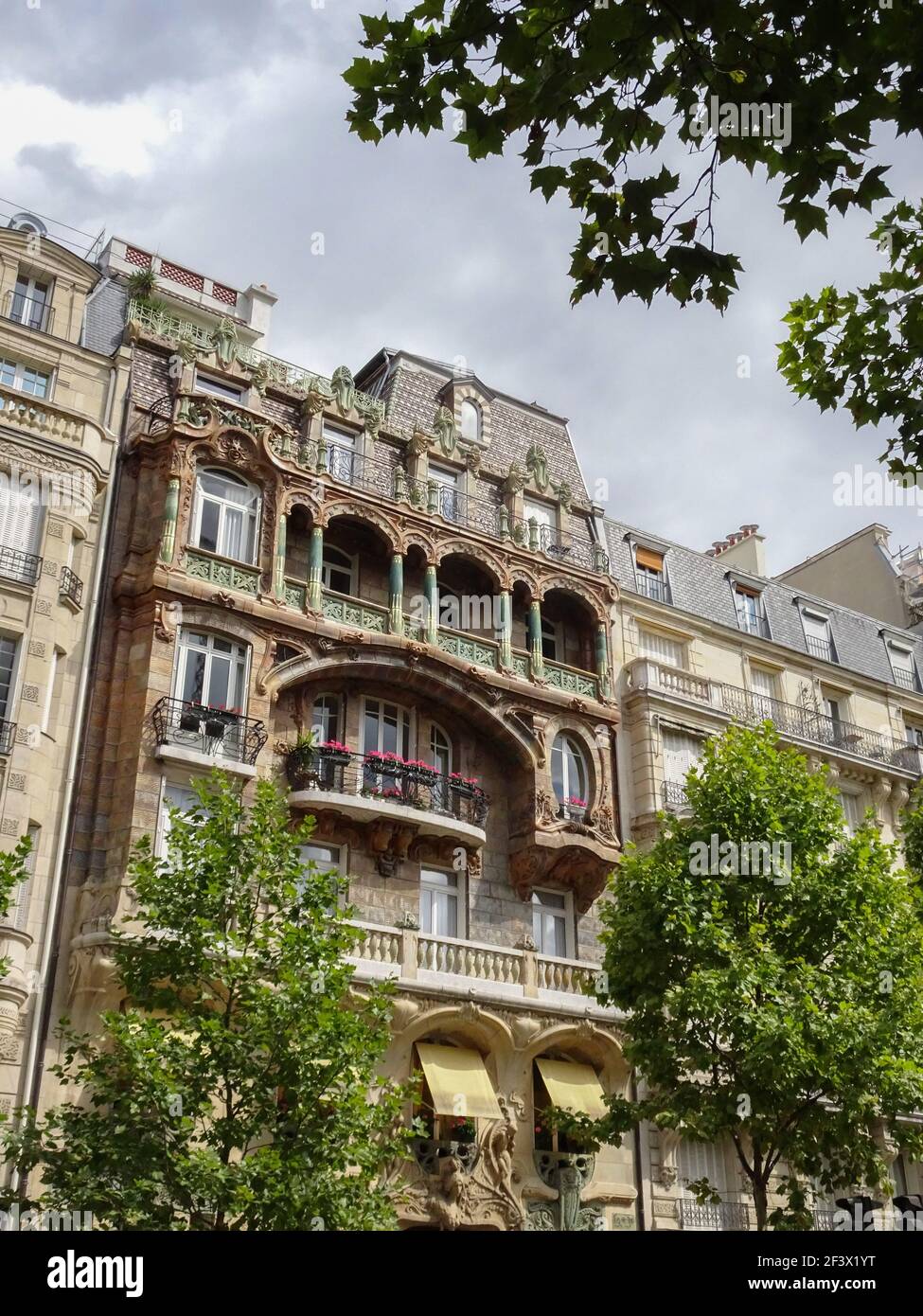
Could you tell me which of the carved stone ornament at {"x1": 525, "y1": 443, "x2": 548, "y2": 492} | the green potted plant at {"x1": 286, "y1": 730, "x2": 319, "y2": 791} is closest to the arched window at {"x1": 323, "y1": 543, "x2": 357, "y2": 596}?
the green potted plant at {"x1": 286, "y1": 730, "x2": 319, "y2": 791}

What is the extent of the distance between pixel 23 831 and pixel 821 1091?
1304cm

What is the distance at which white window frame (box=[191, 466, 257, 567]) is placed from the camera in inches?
997

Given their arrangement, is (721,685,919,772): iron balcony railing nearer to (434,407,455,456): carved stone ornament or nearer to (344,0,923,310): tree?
(434,407,455,456): carved stone ornament

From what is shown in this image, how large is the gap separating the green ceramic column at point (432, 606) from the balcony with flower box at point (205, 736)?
15.8ft

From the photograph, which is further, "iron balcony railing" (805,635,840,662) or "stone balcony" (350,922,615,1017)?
"iron balcony railing" (805,635,840,662)

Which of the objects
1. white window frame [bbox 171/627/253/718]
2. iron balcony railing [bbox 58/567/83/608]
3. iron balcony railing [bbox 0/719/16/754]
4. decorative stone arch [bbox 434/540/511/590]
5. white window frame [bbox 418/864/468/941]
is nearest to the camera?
iron balcony railing [bbox 0/719/16/754]

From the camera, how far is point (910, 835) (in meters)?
27.6

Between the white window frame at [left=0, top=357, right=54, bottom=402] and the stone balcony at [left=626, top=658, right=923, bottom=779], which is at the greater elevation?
the white window frame at [left=0, top=357, right=54, bottom=402]

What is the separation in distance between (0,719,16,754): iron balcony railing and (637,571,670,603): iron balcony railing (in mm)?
17752

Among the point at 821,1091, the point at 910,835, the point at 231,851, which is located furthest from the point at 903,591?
the point at 231,851

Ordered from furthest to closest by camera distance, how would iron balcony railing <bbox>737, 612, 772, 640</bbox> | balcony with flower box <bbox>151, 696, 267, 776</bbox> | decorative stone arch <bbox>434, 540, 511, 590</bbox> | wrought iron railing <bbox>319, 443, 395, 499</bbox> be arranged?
iron balcony railing <bbox>737, 612, 772, 640</bbox>
decorative stone arch <bbox>434, 540, 511, 590</bbox>
wrought iron railing <bbox>319, 443, 395, 499</bbox>
balcony with flower box <bbox>151, 696, 267, 776</bbox>

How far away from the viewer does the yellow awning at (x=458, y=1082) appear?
75.4 ft

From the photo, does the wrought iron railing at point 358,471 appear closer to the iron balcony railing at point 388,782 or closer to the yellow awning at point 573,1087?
the iron balcony railing at point 388,782
